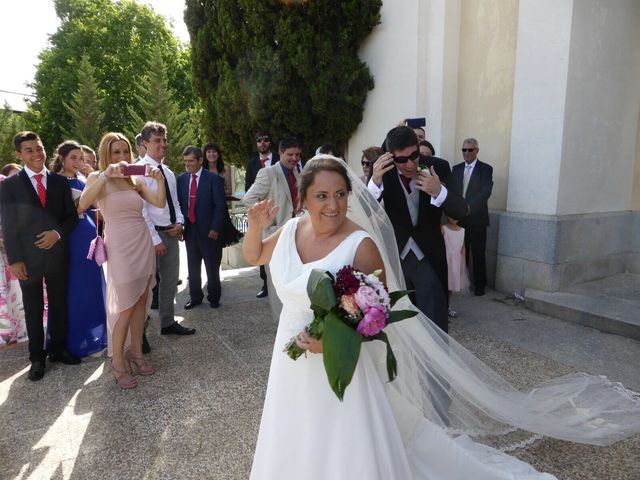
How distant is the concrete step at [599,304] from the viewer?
5.24 meters

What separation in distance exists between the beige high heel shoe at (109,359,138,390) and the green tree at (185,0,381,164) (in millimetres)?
5845

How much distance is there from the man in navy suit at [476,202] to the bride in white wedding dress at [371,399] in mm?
3545

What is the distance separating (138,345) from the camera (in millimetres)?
4582

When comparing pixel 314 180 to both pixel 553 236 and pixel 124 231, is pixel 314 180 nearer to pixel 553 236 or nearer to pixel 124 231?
pixel 124 231

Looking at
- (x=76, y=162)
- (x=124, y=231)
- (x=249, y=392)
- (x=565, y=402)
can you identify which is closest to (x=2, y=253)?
(x=76, y=162)

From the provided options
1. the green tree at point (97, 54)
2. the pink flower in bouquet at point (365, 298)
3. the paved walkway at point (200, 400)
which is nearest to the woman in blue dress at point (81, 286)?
the paved walkway at point (200, 400)

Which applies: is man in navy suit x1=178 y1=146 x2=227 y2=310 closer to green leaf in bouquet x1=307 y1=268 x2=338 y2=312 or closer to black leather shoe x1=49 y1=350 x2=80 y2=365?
black leather shoe x1=49 y1=350 x2=80 y2=365

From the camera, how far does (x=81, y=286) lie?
5020mm

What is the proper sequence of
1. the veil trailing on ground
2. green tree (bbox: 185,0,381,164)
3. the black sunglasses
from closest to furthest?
the veil trailing on ground < the black sunglasses < green tree (bbox: 185,0,381,164)

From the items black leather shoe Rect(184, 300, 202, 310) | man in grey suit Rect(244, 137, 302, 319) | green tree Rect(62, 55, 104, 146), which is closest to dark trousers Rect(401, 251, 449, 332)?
man in grey suit Rect(244, 137, 302, 319)

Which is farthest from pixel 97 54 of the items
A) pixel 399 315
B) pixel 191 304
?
pixel 399 315

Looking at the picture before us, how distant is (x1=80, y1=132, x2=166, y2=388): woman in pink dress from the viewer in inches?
167

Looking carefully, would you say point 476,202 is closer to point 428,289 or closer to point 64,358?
point 428,289

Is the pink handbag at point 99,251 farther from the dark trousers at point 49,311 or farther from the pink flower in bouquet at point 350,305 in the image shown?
the pink flower in bouquet at point 350,305
